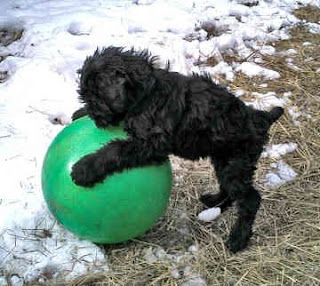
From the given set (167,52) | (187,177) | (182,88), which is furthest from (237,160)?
(167,52)

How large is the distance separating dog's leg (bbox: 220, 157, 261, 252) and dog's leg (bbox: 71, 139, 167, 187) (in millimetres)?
601

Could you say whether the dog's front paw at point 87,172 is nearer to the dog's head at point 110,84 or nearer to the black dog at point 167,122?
the black dog at point 167,122

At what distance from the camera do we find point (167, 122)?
11.1 feet

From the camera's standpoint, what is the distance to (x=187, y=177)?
14.5ft

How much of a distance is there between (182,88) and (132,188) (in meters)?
0.69

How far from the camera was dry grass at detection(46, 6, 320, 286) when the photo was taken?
11.6ft

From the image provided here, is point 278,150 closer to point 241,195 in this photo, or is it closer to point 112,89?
point 241,195

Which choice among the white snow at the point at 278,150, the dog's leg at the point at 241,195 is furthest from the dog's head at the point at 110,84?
the white snow at the point at 278,150

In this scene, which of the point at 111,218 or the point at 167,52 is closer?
the point at 111,218

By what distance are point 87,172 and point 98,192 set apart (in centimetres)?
15

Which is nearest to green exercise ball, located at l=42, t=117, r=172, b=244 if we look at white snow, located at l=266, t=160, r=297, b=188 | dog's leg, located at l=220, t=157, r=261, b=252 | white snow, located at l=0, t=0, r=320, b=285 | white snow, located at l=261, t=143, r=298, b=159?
white snow, located at l=0, t=0, r=320, b=285

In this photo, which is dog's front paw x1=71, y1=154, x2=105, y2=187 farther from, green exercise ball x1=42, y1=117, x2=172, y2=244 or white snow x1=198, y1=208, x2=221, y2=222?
white snow x1=198, y1=208, x2=221, y2=222

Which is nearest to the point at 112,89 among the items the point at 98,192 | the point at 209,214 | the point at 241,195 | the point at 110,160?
the point at 110,160

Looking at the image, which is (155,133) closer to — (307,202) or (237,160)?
(237,160)
